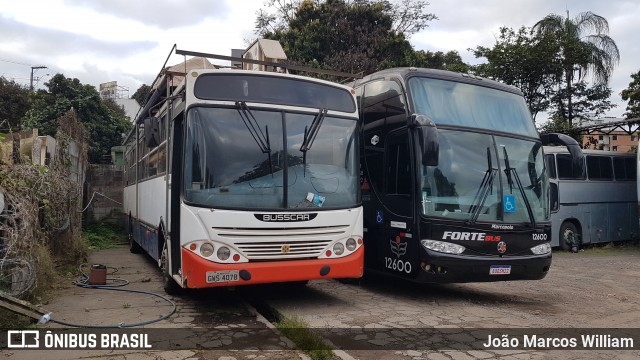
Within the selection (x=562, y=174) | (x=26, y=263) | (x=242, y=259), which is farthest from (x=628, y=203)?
(x=26, y=263)

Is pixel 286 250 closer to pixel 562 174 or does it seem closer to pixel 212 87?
pixel 212 87

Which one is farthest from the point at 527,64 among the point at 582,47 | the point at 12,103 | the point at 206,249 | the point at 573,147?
the point at 12,103

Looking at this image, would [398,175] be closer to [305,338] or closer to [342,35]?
[305,338]

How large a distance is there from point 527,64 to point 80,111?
20831 millimetres

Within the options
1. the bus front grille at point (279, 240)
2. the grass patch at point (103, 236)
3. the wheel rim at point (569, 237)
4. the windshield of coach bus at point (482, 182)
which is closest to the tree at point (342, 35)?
the grass patch at point (103, 236)

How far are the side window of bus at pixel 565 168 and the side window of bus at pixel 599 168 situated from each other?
0.75 m

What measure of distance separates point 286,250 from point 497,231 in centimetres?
304

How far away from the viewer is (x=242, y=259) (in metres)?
6.32

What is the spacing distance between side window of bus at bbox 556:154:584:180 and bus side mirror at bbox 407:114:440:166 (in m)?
9.30

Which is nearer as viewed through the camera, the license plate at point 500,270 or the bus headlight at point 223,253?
the bus headlight at point 223,253

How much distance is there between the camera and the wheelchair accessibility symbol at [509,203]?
7574 mm

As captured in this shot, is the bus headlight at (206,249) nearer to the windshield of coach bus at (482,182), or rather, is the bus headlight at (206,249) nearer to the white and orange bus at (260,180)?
the white and orange bus at (260,180)

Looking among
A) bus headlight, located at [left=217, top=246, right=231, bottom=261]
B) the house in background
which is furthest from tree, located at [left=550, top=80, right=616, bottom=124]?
bus headlight, located at [left=217, top=246, right=231, bottom=261]

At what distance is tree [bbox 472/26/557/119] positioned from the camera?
22.8 meters
